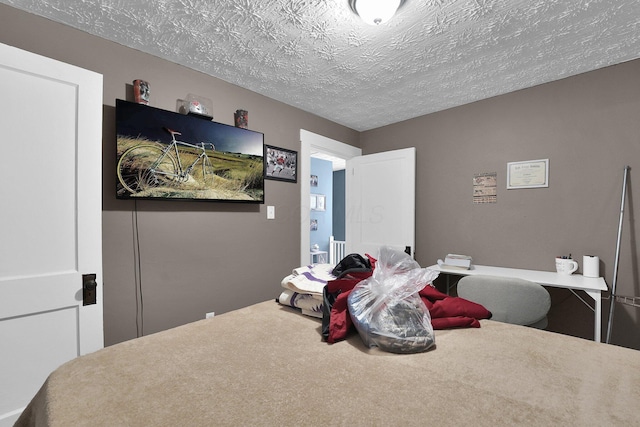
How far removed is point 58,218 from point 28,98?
0.64 metres

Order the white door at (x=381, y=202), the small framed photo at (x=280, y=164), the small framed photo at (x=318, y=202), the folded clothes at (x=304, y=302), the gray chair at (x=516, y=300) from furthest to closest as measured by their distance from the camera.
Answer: the small framed photo at (x=318, y=202), the white door at (x=381, y=202), the small framed photo at (x=280, y=164), the gray chair at (x=516, y=300), the folded clothes at (x=304, y=302)

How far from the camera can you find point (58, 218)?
1579mm

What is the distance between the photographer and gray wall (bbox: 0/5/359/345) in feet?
6.06

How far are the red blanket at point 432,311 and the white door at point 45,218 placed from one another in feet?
4.81

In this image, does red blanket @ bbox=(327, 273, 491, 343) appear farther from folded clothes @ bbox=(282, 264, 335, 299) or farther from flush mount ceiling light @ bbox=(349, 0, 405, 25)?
flush mount ceiling light @ bbox=(349, 0, 405, 25)

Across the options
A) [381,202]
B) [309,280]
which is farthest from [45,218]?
[381,202]

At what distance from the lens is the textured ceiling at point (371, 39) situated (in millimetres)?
1590

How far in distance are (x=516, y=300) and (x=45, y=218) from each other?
108 inches

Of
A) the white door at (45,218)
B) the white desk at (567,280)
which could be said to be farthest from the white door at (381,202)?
the white door at (45,218)

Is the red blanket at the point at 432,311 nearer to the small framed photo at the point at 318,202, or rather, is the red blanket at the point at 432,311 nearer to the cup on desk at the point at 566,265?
the cup on desk at the point at 566,265

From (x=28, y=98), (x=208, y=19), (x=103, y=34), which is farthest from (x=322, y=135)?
(x=28, y=98)

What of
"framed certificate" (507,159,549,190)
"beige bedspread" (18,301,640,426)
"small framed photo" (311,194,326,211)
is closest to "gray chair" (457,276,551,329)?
"beige bedspread" (18,301,640,426)

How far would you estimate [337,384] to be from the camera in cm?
81

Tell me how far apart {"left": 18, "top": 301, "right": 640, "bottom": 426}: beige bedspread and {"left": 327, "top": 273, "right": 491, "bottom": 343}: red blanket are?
2.4 inches
